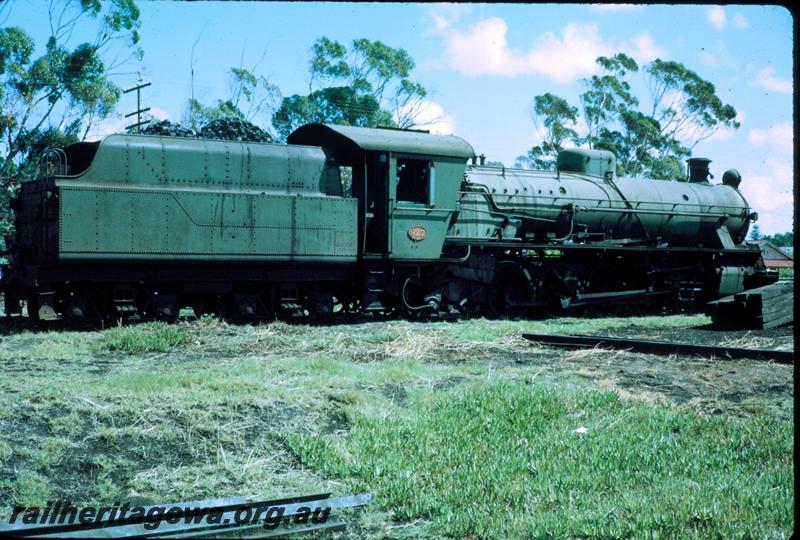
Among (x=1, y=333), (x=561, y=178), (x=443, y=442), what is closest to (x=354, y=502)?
(x=443, y=442)

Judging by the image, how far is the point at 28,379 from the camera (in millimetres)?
7672

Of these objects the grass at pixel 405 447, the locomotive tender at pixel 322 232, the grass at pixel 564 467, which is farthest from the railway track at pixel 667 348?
the grass at pixel 564 467

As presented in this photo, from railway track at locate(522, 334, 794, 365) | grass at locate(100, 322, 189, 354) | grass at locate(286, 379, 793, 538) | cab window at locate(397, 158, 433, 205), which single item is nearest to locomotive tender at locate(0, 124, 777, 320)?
cab window at locate(397, 158, 433, 205)

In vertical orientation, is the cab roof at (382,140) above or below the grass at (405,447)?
above

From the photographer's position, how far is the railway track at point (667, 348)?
10.1 metres

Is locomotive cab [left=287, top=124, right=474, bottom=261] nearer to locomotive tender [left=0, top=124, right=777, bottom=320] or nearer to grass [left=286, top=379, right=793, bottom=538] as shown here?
locomotive tender [left=0, top=124, right=777, bottom=320]

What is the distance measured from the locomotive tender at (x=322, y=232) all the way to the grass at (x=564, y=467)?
6652 mm

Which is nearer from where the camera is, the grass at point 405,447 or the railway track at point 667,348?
the grass at point 405,447

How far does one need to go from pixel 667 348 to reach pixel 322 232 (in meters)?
5.90

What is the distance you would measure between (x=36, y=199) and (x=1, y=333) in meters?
2.27

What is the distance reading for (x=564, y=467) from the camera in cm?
536

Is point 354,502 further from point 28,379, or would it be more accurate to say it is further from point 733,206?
point 733,206

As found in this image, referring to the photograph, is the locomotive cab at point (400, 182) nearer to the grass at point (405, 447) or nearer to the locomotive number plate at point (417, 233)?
the locomotive number plate at point (417, 233)

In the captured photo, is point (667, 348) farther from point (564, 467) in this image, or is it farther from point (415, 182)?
point (564, 467)
